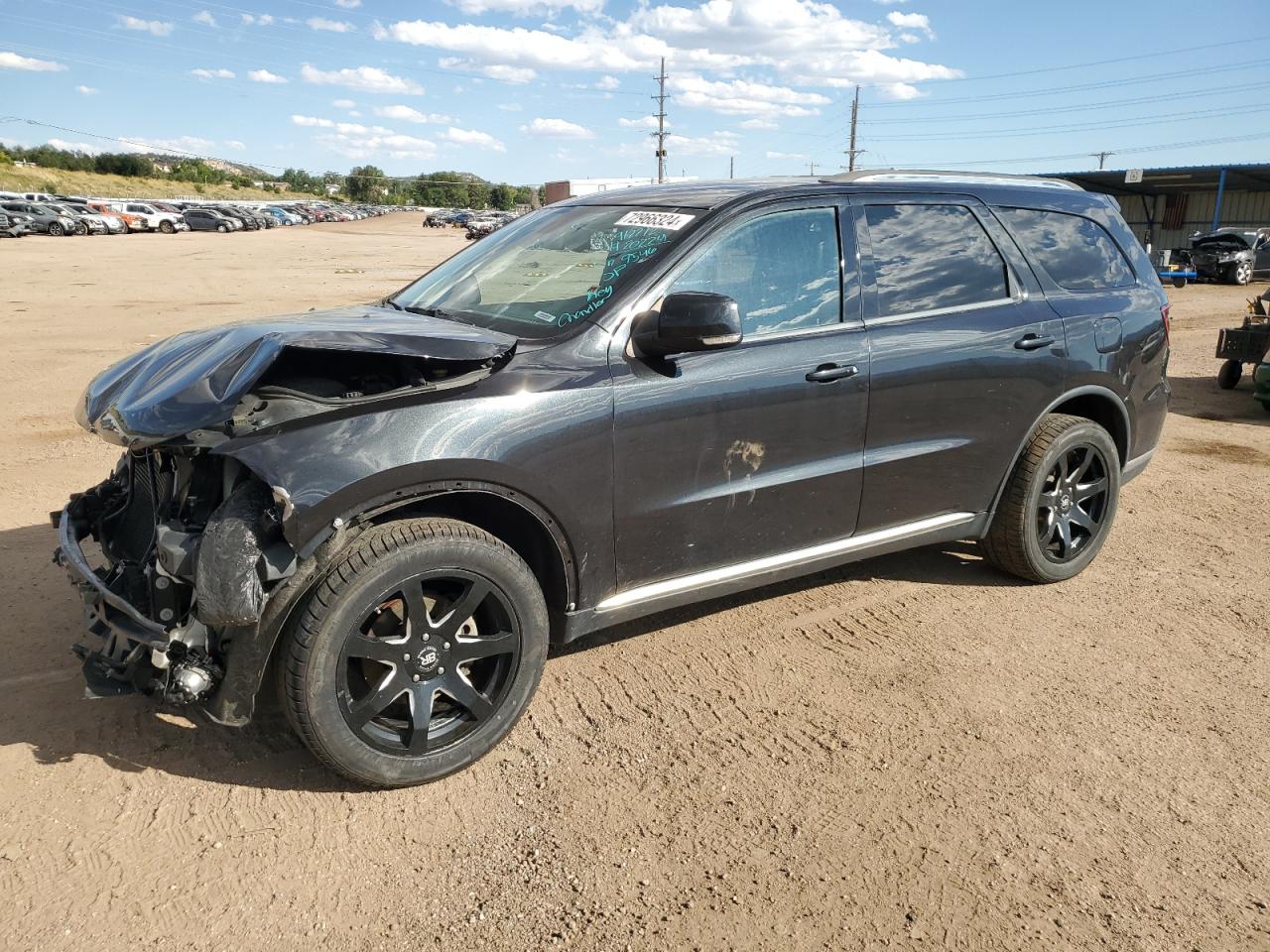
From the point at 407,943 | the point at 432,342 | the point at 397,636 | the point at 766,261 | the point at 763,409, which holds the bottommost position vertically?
the point at 407,943

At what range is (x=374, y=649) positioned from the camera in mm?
2885

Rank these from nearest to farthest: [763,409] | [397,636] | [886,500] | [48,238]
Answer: [397,636] → [763,409] → [886,500] → [48,238]

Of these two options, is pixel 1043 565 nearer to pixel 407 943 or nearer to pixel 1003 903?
pixel 1003 903

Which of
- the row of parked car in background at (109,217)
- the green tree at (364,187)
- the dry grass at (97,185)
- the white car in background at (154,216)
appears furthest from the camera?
the green tree at (364,187)

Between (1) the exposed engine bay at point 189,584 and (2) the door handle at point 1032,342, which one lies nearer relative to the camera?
(1) the exposed engine bay at point 189,584

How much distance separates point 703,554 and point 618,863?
1.23 metres

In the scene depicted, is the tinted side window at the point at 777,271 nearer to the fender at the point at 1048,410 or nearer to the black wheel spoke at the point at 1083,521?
the fender at the point at 1048,410

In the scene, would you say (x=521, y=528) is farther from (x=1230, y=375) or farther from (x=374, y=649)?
(x=1230, y=375)

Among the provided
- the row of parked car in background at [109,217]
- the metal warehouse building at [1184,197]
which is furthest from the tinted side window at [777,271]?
the row of parked car in background at [109,217]

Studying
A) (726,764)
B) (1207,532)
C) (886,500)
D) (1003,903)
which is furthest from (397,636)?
(1207,532)

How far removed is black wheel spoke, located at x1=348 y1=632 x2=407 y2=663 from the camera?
112 inches

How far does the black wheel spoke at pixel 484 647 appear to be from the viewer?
304 cm

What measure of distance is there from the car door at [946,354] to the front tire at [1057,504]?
150mm

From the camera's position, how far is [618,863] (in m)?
2.72
